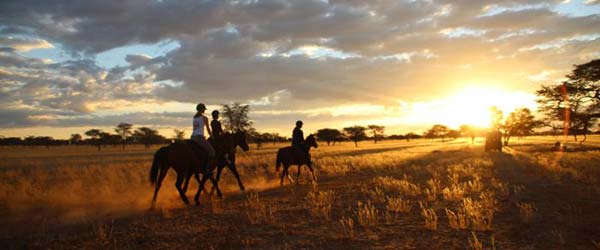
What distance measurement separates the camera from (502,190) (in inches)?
507

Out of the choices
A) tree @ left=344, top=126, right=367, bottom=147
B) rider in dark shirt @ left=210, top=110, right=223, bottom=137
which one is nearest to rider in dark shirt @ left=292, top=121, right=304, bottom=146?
rider in dark shirt @ left=210, top=110, right=223, bottom=137

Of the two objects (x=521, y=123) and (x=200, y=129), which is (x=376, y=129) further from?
(x=200, y=129)

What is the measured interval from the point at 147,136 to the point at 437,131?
111347mm

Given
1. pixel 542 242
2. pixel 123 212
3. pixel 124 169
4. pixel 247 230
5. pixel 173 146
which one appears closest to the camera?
pixel 542 242

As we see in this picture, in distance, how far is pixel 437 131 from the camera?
16100cm

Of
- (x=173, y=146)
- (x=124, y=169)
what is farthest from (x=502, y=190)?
(x=124, y=169)

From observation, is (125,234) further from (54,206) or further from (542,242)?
(542,242)

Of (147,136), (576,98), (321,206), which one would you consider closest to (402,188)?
(321,206)

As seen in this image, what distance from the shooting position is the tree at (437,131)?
159562mm

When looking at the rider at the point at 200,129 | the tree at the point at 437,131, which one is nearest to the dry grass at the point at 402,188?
the rider at the point at 200,129

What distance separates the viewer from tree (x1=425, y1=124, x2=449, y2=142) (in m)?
160

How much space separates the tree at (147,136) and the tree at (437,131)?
106m

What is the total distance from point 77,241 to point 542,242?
28.1 ft

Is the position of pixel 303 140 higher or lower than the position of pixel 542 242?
higher
